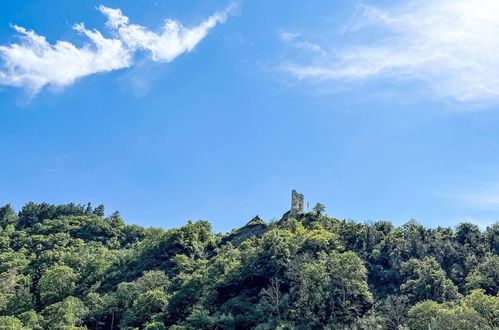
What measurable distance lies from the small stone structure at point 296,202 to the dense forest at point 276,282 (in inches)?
389

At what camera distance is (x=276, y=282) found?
55.6m

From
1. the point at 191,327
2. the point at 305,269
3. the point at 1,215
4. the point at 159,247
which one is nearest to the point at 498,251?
the point at 305,269

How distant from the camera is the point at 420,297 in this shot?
54.3 metres

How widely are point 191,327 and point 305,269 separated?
16919mm

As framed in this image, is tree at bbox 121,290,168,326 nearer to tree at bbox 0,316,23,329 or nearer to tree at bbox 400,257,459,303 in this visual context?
tree at bbox 0,316,23,329

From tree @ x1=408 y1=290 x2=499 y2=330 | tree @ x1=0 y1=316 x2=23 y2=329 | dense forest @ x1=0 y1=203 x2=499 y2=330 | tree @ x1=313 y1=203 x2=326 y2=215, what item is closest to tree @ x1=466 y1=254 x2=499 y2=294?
dense forest @ x1=0 y1=203 x2=499 y2=330

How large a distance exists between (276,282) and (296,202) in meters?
48.4

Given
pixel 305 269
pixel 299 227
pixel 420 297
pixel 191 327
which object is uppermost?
pixel 299 227

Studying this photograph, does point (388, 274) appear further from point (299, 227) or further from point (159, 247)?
point (159, 247)

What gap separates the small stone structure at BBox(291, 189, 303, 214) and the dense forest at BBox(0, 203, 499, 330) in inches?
389

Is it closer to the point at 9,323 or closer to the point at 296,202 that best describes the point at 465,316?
the point at 9,323

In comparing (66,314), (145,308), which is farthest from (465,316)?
(66,314)

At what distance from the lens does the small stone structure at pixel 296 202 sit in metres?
102

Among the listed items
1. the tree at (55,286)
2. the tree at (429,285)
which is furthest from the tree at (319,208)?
the tree at (55,286)
